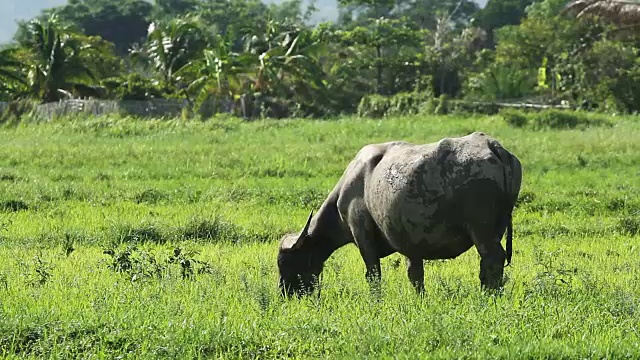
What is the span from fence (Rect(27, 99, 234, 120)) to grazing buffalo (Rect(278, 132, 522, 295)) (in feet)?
72.7

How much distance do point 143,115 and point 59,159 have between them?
44.7ft

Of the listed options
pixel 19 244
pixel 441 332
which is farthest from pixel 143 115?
pixel 441 332

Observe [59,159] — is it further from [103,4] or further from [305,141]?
[103,4]

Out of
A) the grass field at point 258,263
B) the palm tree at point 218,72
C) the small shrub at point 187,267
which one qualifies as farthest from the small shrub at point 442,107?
the small shrub at point 187,267

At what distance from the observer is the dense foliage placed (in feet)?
106

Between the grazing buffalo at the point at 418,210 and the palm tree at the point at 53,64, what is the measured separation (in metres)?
27.5

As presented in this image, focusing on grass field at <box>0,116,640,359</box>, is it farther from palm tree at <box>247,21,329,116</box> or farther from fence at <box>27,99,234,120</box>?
palm tree at <box>247,21,329,116</box>

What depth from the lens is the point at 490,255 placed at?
693cm

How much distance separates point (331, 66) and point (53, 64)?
13.0m

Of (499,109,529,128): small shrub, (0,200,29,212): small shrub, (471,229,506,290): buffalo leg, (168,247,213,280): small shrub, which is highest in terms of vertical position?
(471,229,506,290): buffalo leg

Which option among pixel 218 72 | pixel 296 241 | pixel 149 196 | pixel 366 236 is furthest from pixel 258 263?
pixel 218 72

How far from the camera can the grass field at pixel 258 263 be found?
5.76 m

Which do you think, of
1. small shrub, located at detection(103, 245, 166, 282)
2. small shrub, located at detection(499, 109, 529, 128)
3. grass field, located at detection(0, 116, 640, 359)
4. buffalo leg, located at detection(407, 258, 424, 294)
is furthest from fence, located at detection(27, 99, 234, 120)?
buffalo leg, located at detection(407, 258, 424, 294)

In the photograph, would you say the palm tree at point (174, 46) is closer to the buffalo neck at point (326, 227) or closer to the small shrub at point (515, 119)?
the small shrub at point (515, 119)
